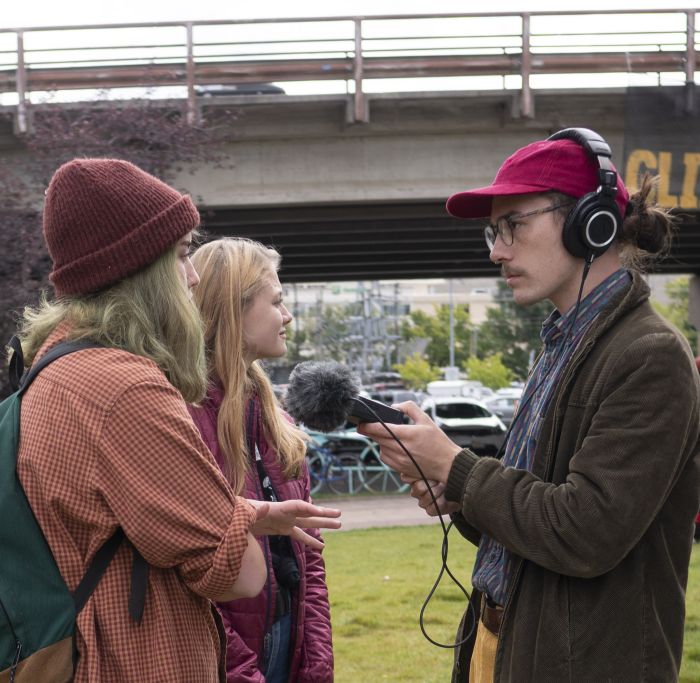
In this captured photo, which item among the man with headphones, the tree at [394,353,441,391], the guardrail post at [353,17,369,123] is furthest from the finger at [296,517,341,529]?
the tree at [394,353,441,391]

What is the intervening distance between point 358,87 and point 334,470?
7.51 meters

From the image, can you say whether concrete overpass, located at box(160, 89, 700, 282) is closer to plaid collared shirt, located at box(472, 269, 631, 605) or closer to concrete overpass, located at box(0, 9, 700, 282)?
concrete overpass, located at box(0, 9, 700, 282)

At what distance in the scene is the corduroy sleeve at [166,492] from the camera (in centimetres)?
192

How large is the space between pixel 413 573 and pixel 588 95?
31.8 ft

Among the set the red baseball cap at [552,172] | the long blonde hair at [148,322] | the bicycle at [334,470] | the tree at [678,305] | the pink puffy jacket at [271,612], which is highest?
the red baseball cap at [552,172]

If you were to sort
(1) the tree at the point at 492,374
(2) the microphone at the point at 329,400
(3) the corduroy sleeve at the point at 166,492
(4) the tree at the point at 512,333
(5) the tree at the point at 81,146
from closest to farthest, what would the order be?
(3) the corduroy sleeve at the point at 166,492 < (2) the microphone at the point at 329,400 < (5) the tree at the point at 81,146 < (1) the tree at the point at 492,374 < (4) the tree at the point at 512,333

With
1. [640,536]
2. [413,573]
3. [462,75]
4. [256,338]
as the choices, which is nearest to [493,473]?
[640,536]

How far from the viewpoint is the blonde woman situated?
3.06m

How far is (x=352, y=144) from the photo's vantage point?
17109 millimetres

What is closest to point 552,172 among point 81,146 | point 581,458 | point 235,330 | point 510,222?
point 510,222

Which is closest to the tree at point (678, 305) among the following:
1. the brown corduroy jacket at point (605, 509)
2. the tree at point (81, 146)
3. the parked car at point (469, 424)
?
the parked car at point (469, 424)

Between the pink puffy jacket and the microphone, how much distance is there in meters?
0.37

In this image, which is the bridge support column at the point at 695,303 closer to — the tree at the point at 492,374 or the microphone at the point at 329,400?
the microphone at the point at 329,400

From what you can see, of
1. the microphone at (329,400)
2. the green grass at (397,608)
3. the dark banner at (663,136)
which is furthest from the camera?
the dark banner at (663,136)
